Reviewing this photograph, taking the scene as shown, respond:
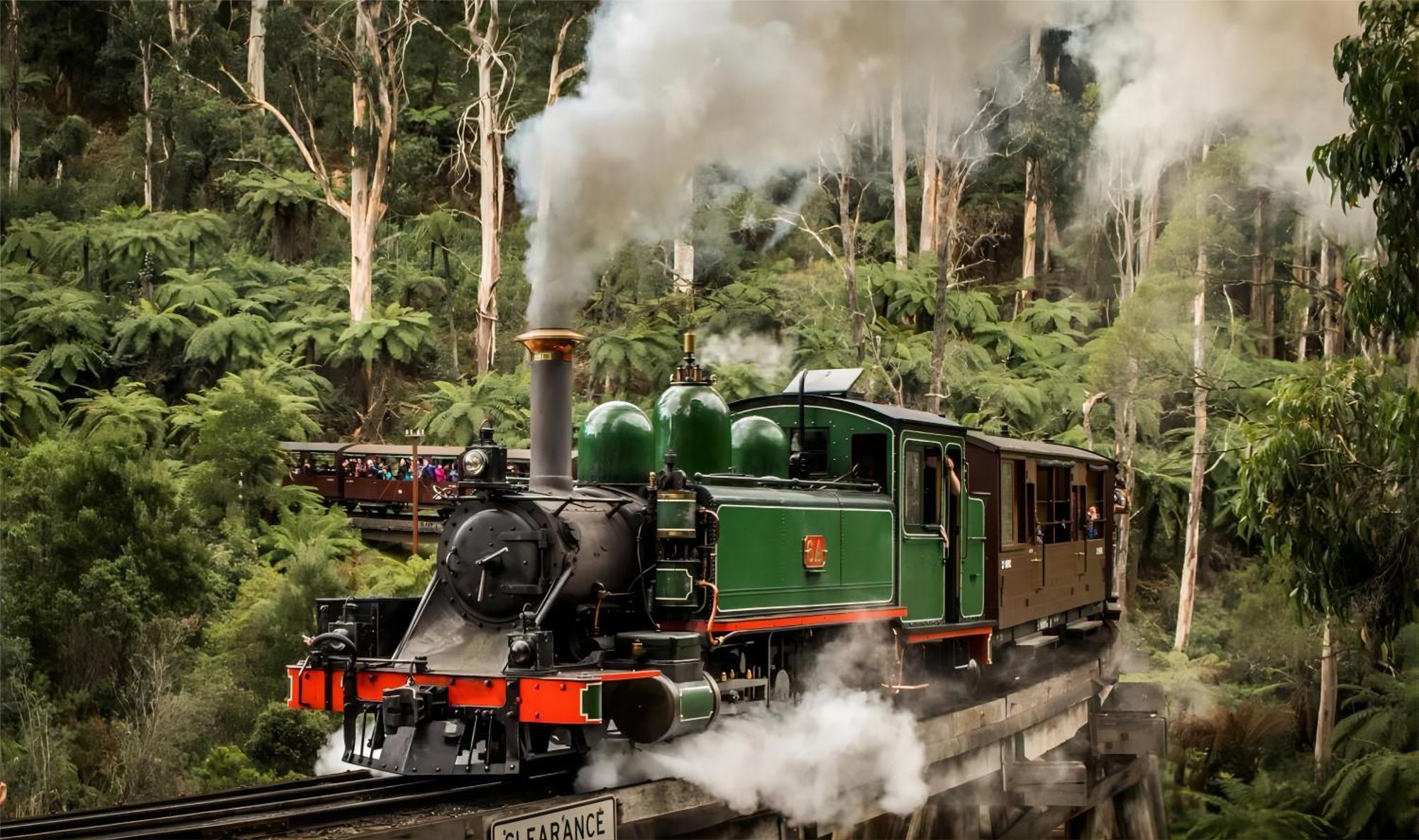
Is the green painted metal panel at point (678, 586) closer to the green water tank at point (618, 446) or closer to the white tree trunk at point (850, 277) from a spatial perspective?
the green water tank at point (618, 446)

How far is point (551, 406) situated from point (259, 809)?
2.77 m

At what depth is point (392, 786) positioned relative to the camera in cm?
779

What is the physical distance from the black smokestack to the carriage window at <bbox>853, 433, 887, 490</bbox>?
2803 mm

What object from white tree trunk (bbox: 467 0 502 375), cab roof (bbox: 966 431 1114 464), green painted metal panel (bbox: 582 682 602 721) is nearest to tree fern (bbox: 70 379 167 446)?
white tree trunk (bbox: 467 0 502 375)

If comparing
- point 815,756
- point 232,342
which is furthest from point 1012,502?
point 232,342

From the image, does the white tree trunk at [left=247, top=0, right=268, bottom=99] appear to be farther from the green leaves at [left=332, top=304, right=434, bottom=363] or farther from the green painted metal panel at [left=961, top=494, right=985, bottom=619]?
the green painted metal panel at [left=961, top=494, right=985, bottom=619]

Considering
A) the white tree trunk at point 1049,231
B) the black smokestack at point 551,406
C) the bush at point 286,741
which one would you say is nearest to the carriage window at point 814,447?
the black smokestack at point 551,406

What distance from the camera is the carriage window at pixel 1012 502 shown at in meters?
12.0

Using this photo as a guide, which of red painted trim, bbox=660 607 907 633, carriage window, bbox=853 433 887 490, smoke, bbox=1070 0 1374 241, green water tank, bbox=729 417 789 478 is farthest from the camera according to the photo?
smoke, bbox=1070 0 1374 241

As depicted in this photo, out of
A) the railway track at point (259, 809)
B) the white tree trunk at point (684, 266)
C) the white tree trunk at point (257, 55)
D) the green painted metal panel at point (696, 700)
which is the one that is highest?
the white tree trunk at point (257, 55)

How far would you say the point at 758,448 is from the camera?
32.5 ft

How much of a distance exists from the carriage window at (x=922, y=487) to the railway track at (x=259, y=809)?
3.90 meters

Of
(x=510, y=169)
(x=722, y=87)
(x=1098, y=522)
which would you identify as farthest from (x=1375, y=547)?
(x=510, y=169)

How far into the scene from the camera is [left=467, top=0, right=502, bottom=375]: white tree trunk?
25438 millimetres
